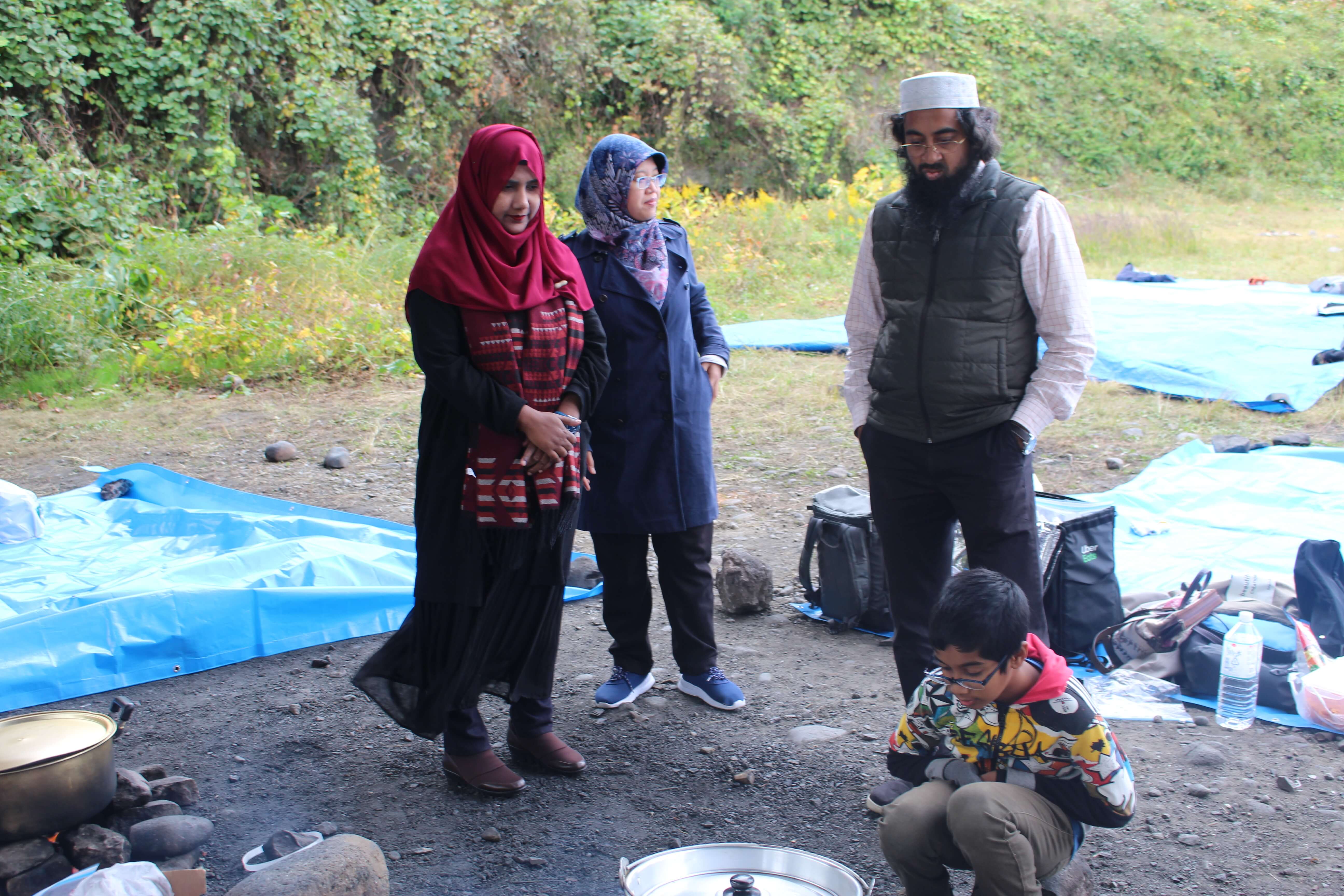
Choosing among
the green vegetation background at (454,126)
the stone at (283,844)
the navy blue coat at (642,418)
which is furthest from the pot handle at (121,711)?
the green vegetation background at (454,126)

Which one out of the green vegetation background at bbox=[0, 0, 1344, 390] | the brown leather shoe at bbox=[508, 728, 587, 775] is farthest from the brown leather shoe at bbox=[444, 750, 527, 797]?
the green vegetation background at bbox=[0, 0, 1344, 390]

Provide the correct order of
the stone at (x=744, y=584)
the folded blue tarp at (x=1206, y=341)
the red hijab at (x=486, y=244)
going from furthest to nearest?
the folded blue tarp at (x=1206, y=341), the stone at (x=744, y=584), the red hijab at (x=486, y=244)

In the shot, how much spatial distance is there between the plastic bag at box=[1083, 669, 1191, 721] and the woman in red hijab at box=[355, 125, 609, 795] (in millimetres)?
1758

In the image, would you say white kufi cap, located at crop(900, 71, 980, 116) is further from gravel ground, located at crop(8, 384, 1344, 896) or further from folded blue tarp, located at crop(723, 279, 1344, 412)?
folded blue tarp, located at crop(723, 279, 1344, 412)

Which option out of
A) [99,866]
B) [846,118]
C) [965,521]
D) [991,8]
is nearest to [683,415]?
[965,521]

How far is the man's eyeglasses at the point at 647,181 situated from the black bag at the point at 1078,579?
5.85ft

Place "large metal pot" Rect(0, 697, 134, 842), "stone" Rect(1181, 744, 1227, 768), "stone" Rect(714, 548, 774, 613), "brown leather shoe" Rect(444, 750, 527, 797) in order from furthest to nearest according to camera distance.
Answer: "stone" Rect(714, 548, 774, 613)
"stone" Rect(1181, 744, 1227, 768)
"brown leather shoe" Rect(444, 750, 527, 797)
"large metal pot" Rect(0, 697, 134, 842)

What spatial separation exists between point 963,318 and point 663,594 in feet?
4.87

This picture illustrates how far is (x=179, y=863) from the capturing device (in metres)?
2.61

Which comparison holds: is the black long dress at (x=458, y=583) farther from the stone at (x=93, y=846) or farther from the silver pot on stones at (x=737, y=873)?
the silver pot on stones at (x=737, y=873)

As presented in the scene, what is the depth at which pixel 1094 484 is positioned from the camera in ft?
19.3

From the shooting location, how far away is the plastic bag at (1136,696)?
3459mm

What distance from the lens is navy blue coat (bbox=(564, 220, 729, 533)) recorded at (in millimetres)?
3383

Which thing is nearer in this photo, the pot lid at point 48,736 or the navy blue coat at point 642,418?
the pot lid at point 48,736
